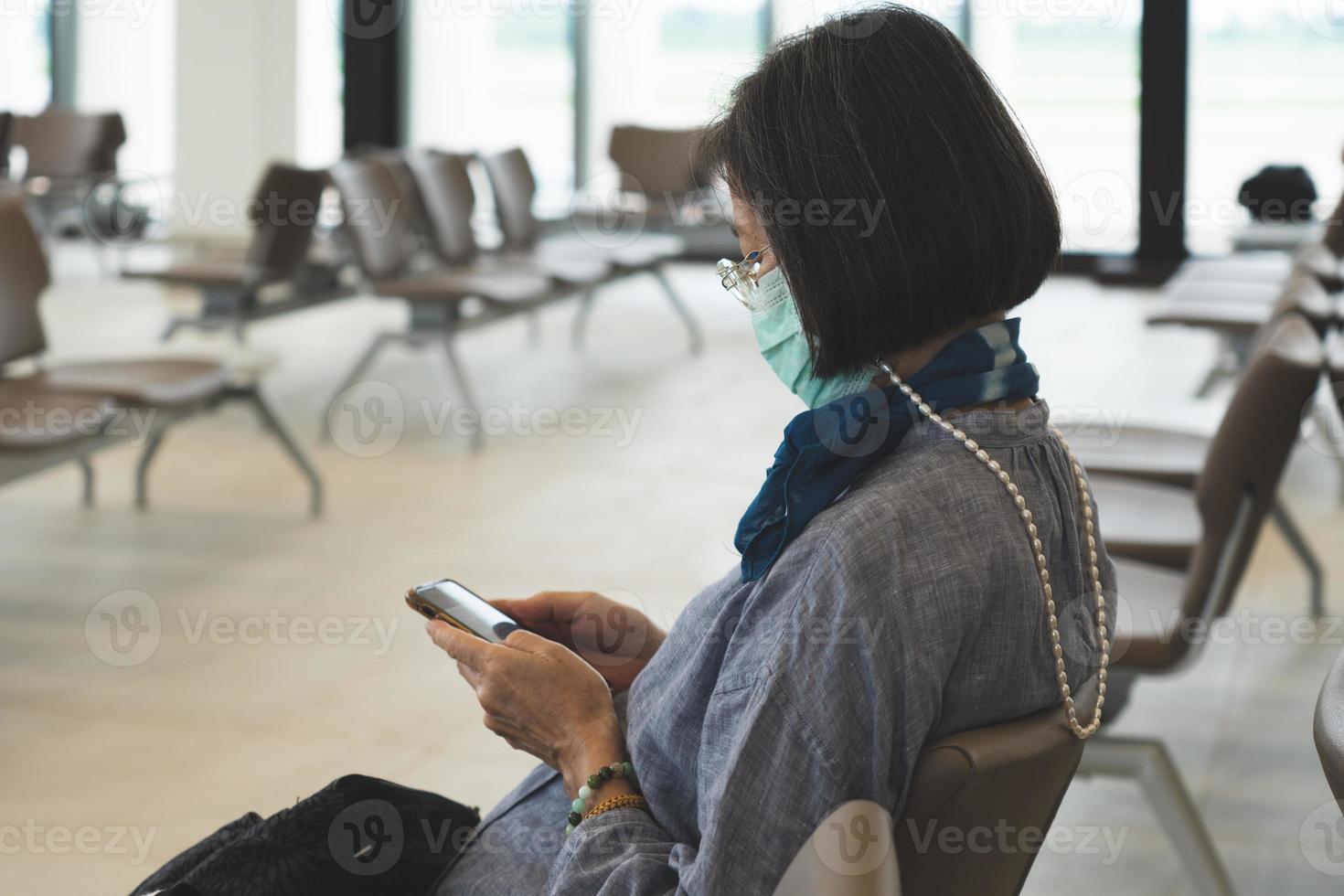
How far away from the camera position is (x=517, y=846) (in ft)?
4.43

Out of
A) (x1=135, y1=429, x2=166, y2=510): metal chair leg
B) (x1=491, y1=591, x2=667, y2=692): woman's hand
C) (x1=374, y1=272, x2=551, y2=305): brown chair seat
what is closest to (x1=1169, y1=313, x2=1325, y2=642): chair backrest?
(x1=491, y1=591, x2=667, y2=692): woman's hand

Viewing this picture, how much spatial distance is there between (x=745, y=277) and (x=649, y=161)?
7361mm

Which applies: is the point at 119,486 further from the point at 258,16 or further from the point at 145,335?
the point at 258,16

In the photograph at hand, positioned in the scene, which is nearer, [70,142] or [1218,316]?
[1218,316]

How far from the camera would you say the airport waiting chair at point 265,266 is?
5.52 m

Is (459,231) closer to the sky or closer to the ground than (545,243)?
closer to the sky

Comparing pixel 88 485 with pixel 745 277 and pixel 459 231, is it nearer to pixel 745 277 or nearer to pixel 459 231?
A: pixel 459 231

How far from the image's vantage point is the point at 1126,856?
2369 mm

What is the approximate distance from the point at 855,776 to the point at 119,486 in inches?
157

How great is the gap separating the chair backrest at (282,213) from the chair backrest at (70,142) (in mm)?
4707
